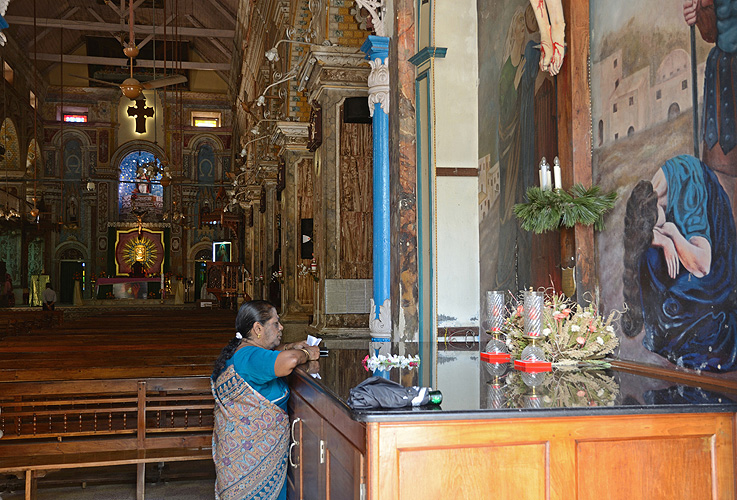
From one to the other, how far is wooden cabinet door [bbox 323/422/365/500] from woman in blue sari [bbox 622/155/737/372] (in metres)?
1.41

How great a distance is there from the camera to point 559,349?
10.2ft

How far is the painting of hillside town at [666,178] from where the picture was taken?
263 centimetres

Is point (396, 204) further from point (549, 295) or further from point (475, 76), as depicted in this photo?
point (549, 295)

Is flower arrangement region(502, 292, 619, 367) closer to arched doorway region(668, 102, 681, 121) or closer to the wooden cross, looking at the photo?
arched doorway region(668, 102, 681, 121)

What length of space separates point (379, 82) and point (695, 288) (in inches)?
162

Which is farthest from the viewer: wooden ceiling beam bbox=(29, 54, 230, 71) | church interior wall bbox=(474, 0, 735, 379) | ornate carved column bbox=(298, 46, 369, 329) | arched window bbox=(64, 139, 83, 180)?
arched window bbox=(64, 139, 83, 180)

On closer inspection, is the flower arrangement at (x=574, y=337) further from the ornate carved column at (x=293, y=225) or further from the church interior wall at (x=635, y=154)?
the ornate carved column at (x=293, y=225)

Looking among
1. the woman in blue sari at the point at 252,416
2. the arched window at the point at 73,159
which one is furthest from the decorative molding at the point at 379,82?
the arched window at the point at 73,159

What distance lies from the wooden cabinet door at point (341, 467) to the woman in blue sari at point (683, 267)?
1405 mm

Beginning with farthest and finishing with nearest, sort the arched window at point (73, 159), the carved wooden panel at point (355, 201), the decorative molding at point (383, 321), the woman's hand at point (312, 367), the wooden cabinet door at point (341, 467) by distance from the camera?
the arched window at point (73, 159)
the carved wooden panel at point (355, 201)
the decorative molding at point (383, 321)
the woman's hand at point (312, 367)
the wooden cabinet door at point (341, 467)

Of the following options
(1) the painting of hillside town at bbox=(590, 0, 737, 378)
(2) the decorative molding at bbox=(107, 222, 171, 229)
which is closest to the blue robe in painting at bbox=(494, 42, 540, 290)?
(1) the painting of hillside town at bbox=(590, 0, 737, 378)

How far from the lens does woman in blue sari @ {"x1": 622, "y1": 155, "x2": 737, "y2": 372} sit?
2619 mm

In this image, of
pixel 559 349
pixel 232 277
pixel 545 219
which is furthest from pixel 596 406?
pixel 232 277

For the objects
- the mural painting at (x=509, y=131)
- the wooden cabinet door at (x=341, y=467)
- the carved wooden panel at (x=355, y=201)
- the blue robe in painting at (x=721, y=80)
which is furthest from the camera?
the carved wooden panel at (x=355, y=201)
